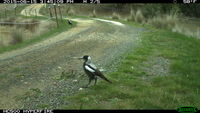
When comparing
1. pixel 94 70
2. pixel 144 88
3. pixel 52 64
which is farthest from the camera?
pixel 52 64

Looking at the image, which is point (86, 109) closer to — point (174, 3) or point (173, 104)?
point (173, 104)

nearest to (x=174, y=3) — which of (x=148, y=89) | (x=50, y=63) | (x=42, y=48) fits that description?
(x=42, y=48)

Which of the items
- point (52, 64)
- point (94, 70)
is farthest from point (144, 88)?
point (52, 64)

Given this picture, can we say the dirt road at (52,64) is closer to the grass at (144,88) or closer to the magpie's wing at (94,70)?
the grass at (144,88)

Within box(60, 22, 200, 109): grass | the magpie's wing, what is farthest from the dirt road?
the magpie's wing

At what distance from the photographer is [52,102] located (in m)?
6.46

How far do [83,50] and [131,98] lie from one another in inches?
218

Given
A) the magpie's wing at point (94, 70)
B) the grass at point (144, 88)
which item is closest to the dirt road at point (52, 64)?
the grass at point (144, 88)

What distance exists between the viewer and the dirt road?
6.82 metres

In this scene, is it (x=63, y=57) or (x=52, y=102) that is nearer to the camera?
(x=52, y=102)

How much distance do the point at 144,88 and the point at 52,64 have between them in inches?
140

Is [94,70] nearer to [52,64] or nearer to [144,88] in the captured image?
[144,88]

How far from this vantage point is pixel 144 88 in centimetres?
717

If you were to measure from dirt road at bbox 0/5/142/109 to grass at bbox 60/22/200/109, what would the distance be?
0.51 meters
